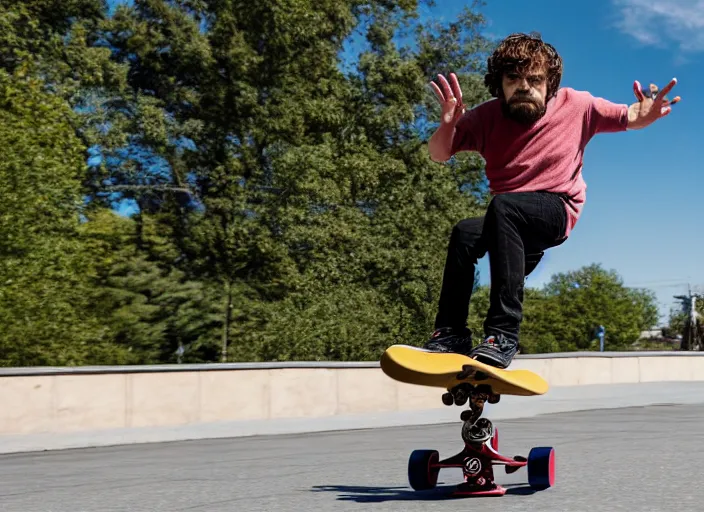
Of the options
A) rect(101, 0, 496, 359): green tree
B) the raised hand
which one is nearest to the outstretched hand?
the raised hand

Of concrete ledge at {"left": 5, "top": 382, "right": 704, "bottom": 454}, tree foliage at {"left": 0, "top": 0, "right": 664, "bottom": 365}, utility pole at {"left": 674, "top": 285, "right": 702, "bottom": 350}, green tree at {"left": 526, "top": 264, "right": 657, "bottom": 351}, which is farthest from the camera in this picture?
green tree at {"left": 526, "top": 264, "right": 657, "bottom": 351}

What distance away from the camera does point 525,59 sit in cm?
484

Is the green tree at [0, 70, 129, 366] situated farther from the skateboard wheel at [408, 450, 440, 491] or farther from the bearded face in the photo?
the bearded face

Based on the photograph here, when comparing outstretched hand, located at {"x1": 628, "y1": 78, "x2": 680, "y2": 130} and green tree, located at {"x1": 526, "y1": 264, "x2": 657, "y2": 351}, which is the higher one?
green tree, located at {"x1": 526, "y1": 264, "x2": 657, "y2": 351}

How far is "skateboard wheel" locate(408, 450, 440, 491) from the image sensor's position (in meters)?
5.14

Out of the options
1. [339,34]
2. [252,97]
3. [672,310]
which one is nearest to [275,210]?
[252,97]

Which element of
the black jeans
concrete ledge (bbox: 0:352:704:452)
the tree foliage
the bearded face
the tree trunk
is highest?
the tree foliage

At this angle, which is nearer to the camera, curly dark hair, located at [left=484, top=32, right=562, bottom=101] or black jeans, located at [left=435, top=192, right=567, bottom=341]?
black jeans, located at [left=435, top=192, right=567, bottom=341]

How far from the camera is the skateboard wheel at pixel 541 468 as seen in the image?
4.91m

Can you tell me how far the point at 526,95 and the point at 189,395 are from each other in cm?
1083

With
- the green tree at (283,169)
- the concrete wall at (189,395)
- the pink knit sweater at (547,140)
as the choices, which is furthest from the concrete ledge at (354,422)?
the green tree at (283,169)

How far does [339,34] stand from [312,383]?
2151cm

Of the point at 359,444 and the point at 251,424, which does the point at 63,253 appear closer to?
the point at 251,424

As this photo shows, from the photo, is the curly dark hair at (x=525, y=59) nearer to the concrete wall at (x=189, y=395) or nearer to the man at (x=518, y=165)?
the man at (x=518, y=165)
